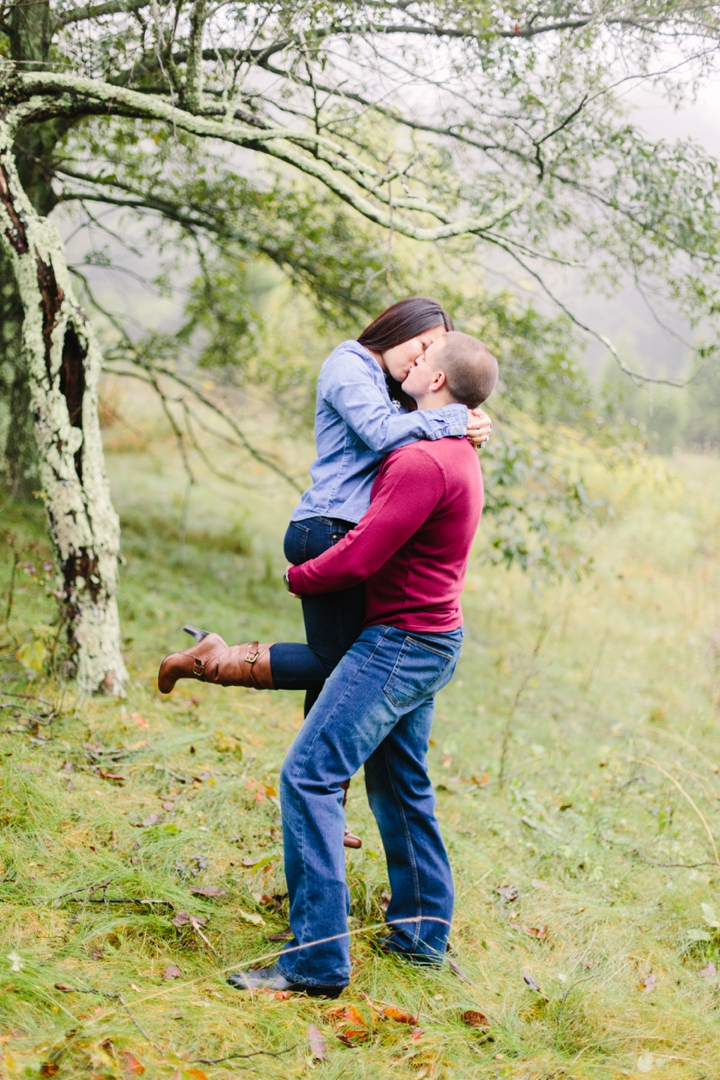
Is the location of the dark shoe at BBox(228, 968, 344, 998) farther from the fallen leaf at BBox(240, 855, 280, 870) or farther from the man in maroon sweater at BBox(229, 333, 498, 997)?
the fallen leaf at BBox(240, 855, 280, 870)

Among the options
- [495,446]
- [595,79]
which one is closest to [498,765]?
[495,446]

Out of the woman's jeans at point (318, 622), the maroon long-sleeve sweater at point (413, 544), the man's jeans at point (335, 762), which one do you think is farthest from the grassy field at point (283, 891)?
the maroon long-sleeve sweater at point (413, 544)

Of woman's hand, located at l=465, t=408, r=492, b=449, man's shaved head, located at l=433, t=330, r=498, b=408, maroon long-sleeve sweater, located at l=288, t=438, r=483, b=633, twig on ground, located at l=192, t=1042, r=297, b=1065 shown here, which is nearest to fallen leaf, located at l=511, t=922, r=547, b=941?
twig on ground, located at l=192, t=1042, r=297, b=1065

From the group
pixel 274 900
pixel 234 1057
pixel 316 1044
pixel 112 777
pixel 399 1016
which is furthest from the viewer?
pixel 112 777

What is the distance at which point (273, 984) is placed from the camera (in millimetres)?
2123

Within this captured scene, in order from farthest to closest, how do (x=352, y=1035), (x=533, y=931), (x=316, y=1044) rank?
1. (x=533, y=931)
2. (x=352, y=1035)
3. (x=316, y=1044)

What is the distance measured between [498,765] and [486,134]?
12.2 feet

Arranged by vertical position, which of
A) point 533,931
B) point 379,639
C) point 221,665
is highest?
point 379,639

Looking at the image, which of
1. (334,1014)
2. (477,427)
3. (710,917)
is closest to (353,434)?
(477,427)

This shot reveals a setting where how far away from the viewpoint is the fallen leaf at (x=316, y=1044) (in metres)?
1.90

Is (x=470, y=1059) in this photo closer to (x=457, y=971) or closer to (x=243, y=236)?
(x=457, y=971)

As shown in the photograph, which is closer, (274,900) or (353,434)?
(353,434)

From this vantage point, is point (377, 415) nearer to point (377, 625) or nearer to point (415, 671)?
point (377, 625)

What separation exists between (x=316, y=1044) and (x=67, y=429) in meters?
2.69
